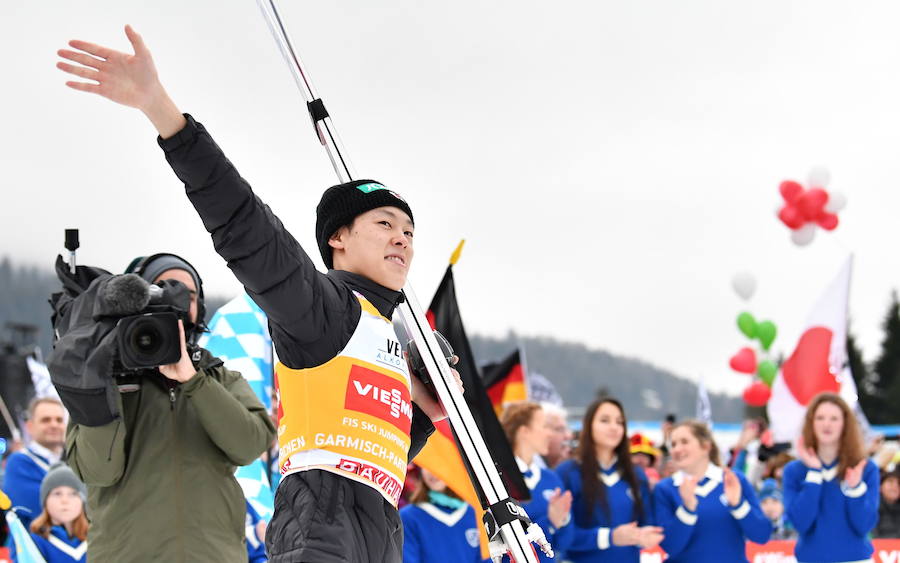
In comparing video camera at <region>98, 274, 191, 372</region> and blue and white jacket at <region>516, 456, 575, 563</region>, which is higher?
video camera at <region>98, 274, 191, 372</region>

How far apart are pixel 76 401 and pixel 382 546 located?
119 cm

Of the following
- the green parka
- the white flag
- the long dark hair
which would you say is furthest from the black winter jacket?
the white flag

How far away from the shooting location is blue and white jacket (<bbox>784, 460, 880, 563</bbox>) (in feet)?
23.0

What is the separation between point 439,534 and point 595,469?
119 centimetres

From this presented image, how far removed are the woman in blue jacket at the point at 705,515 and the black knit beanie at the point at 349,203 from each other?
4524 millimetres

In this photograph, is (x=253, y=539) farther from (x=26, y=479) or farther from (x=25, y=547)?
(x=26, y=479)

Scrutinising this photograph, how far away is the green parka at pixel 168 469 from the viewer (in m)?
3.27

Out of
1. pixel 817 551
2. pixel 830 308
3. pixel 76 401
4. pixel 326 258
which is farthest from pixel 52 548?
pixel 830 308

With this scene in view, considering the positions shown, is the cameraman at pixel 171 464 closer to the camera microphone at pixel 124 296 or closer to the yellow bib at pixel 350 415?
the camera microphone at pixel 124 296

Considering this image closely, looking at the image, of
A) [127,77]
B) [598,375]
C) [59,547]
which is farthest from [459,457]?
[598,375]

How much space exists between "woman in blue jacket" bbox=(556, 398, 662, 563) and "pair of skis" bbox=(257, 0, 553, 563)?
3596 millimetres

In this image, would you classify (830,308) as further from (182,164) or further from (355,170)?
(182,164)

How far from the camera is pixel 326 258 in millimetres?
3133

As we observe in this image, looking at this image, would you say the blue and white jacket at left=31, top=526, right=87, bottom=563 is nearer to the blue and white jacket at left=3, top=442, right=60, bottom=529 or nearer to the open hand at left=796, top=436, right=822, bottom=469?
the blue and white jacket at left=3, top=442, right=60, bottom=529
